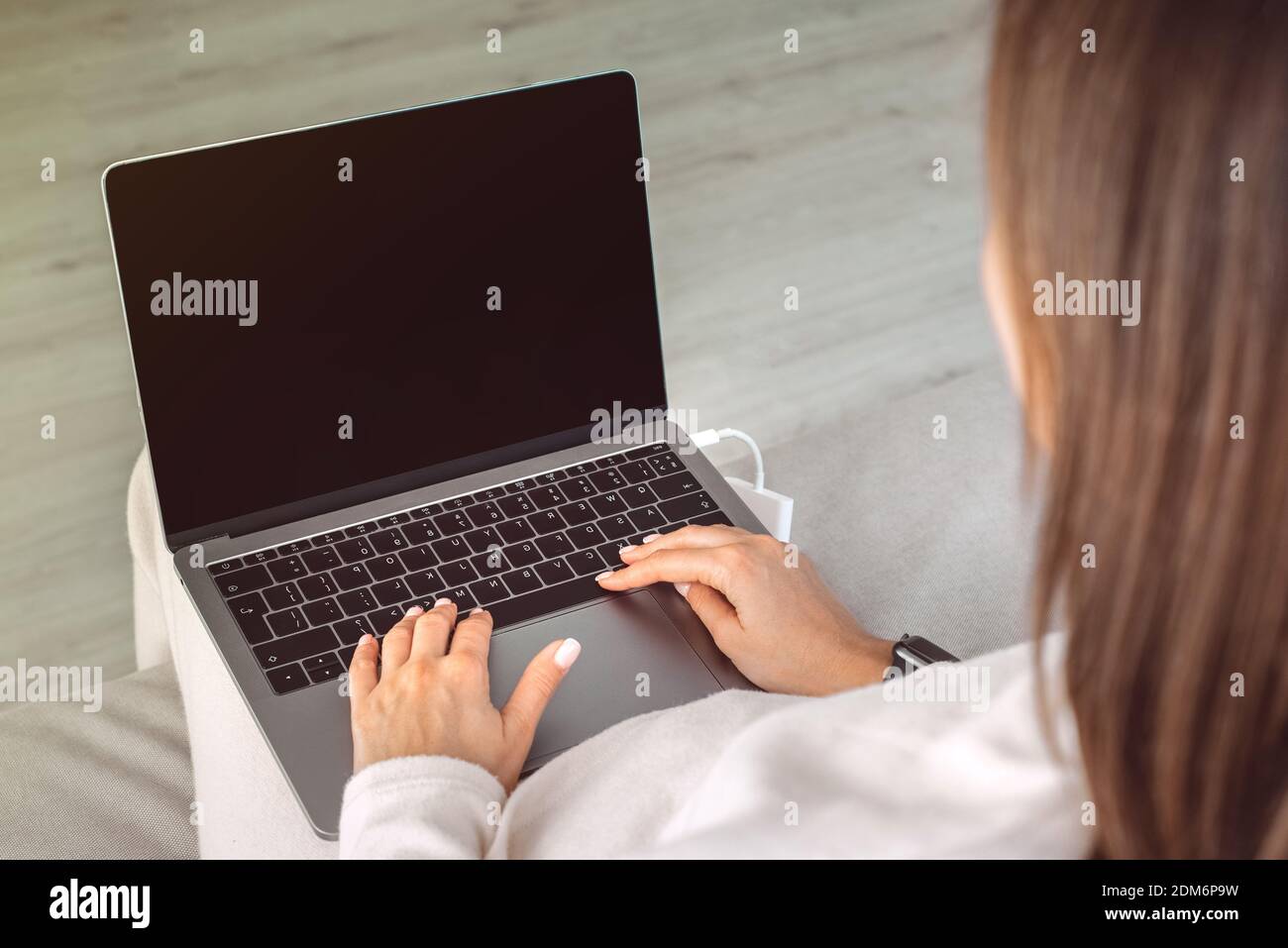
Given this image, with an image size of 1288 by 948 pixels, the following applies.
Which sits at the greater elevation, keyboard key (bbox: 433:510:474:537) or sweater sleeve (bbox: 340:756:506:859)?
keyboard key (bbox: 433:510:474:537)

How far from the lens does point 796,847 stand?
0.51 m

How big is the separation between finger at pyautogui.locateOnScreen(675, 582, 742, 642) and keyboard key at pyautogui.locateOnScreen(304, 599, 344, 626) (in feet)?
0.80

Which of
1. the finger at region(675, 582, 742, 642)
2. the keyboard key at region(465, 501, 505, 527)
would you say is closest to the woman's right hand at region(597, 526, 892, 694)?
the finger at region(675, 582, 742, 642)

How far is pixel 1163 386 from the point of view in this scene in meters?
0.46

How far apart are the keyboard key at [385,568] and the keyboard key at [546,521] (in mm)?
103

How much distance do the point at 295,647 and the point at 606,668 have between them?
0.68ft

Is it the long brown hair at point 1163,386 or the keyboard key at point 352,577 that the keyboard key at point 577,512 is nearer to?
the keyboard key at point 352,577

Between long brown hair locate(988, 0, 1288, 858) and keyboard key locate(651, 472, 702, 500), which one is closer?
long brown hair locate(988, 0, 1288, 858)

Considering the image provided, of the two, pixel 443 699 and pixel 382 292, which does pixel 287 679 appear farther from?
pixel 382 292

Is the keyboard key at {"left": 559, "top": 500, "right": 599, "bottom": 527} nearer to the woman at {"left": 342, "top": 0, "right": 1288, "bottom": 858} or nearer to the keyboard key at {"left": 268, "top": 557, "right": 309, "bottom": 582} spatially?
the keyboard key at {"left": 268, "top": 557, "right": 309, "bottom": 582}

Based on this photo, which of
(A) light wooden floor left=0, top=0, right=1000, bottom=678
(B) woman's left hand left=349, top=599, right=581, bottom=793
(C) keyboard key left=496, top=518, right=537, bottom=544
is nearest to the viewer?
(B) woman's left hand left=349, top=599, right=581, bottom=793

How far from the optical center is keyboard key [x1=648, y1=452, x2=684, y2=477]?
1022 millimetres

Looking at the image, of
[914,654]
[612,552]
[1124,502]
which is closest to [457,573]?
[612,552]

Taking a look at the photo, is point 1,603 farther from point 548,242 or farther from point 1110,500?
point 1110,500
